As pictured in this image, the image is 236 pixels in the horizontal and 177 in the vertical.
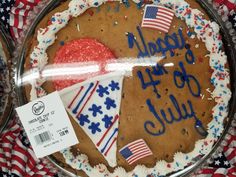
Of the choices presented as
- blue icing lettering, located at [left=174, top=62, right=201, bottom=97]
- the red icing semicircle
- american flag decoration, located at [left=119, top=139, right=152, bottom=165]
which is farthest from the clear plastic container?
blue icing lettering, located at [left=174, top=62, right=201, bottom=97]

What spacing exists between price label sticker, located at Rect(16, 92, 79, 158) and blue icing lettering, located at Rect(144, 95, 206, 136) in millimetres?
244

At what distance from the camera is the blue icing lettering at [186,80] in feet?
5.08

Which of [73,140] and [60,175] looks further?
[60,175]

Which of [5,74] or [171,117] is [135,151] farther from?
[5,74]

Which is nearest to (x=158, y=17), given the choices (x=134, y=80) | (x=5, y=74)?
(x=134, y=80)

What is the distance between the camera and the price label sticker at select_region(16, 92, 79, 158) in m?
1.60

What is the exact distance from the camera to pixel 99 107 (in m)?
1.62

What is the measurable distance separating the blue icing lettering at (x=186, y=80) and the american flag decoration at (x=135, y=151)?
0.22 m

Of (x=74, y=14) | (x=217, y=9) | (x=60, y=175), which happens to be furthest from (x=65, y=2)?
(x=60, y=175)

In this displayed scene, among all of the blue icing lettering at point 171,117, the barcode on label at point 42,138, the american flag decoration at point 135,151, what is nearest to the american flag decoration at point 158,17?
the blue icing lettering at point 171,117

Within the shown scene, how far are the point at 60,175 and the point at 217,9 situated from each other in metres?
0.77

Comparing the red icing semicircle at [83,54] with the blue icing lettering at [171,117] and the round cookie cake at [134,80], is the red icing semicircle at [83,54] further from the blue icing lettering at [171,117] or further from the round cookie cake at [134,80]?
the blue icing lettering at [171,117]

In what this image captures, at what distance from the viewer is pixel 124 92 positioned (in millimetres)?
1603

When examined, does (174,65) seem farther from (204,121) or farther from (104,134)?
(104,134)
